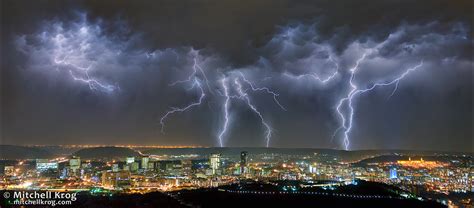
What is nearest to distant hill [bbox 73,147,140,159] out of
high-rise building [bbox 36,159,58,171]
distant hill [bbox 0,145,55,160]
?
distant hill [bbox 0,145,55,160]

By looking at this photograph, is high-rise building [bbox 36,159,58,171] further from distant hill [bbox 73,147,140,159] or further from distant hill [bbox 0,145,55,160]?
distant hill [bbox 73,147,140,159]

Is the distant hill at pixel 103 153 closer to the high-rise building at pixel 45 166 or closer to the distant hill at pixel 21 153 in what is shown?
the distant hill at pixel 21 153

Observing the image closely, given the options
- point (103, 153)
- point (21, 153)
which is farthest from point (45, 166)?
point (103, 153)

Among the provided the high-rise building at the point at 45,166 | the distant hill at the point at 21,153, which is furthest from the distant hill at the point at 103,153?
the high-rise building at the point at 45,166

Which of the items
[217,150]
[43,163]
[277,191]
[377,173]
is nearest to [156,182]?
[277,191]

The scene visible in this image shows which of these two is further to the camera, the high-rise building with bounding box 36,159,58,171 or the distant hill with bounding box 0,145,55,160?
the distant hill with bounding box 0,145,55,160

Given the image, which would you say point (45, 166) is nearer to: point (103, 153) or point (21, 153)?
point (21, 153)
